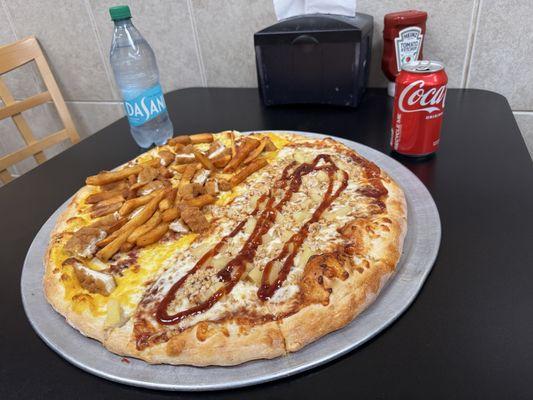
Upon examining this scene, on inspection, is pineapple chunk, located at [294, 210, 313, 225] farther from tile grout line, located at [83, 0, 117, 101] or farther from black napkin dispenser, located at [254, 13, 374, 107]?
tile grout line, located at [83, 0, 117, 101]

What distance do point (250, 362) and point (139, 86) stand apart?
1172 mm

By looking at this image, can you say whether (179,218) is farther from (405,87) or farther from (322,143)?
(405,87)

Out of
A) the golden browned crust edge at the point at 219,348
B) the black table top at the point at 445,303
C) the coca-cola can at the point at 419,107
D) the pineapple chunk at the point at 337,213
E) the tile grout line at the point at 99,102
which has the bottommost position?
the tile grout line at the point at 99,102

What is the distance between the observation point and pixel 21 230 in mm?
1211

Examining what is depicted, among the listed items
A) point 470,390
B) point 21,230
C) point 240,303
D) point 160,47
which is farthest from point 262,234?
point 160,47

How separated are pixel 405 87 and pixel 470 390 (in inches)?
30.8

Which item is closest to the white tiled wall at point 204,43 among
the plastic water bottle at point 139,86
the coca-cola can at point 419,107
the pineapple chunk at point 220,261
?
the plastic water bottle at point 139,86

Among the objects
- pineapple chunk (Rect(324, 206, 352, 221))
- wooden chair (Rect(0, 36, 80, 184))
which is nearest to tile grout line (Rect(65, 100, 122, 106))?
wooden chair (Rect(0, 36, 80, 184))

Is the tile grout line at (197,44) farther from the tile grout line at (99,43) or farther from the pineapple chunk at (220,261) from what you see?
the pineapple chunk at (220,261)

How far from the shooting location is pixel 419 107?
3.82 ft

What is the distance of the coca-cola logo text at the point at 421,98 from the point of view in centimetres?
113

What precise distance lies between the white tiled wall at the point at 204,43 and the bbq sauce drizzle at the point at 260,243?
848 millimetres

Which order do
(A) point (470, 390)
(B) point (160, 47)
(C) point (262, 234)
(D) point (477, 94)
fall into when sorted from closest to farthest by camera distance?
(A) point (470, 390) → (C) point (262, 234) → (D) point (477, 94) → (B) point (160, 47)

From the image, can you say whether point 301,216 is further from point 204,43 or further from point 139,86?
point 204,43
